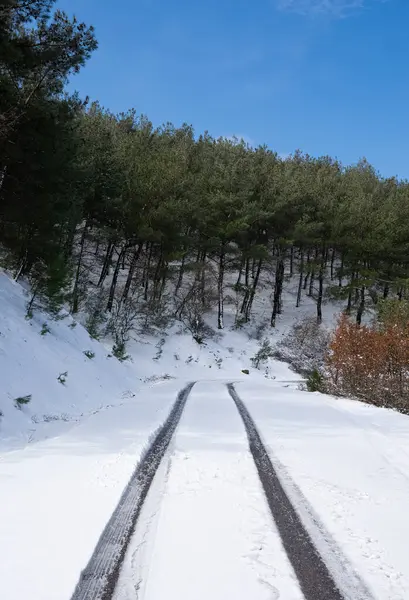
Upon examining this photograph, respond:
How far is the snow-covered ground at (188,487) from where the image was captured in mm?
3236

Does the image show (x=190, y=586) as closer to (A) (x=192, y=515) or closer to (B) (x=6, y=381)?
(A) (x=192, y=515)

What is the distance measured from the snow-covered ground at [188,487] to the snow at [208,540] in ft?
0.05

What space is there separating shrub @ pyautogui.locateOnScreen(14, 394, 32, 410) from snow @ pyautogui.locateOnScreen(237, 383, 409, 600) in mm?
5152

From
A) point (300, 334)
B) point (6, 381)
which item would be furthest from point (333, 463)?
point (300, 334)

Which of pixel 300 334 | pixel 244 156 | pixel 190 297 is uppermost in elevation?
pixel 244 156

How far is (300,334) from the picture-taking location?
127 feet

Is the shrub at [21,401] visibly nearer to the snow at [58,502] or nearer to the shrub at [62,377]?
the snow at [58,502]

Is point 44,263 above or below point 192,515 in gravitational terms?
above

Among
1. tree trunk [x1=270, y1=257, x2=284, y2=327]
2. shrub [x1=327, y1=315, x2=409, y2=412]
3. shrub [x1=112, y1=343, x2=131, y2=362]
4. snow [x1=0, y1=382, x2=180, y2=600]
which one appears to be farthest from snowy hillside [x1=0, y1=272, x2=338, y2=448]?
tree trunk [x1=270, y1=257, x2=284, y2=327]

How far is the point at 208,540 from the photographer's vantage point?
3.75 m

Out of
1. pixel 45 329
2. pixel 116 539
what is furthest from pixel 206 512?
pixel 45 329

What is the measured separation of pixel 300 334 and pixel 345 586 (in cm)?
3635

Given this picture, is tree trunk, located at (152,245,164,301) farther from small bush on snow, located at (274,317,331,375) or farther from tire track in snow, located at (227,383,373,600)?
tire track in snow, located at (227,383,373,600)

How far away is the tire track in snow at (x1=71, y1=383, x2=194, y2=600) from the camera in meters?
3.07
